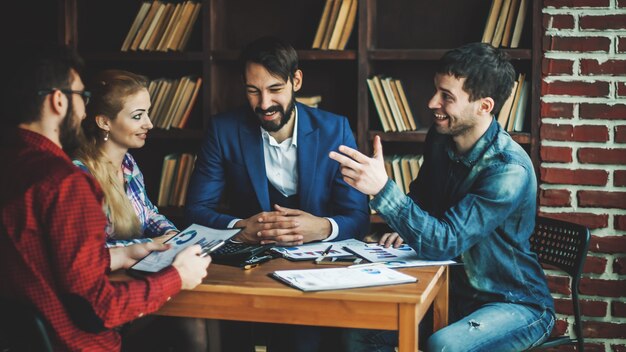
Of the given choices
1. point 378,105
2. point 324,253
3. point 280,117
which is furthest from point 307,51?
point 324,253

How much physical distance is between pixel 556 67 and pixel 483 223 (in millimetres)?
1202

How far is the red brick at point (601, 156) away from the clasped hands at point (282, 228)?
1.25m

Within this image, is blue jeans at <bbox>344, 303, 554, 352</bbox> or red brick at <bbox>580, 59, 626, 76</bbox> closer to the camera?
blue jeans at <bbox>344, 303, 554, 352</bbox>

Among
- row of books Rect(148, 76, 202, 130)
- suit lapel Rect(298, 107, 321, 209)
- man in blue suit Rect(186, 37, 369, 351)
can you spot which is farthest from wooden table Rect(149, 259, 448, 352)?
row of books Rect(148, 76, 202, 130)

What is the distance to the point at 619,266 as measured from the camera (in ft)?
9.61

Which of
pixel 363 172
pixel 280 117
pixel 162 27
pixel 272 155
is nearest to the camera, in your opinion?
pixel 363 172

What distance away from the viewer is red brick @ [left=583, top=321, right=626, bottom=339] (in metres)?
2.97

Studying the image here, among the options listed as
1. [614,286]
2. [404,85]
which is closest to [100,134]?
[404,85]

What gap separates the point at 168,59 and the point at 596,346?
2346 millimetres

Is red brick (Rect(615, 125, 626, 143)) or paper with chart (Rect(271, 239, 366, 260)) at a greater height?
red brick (Rect(615, 125, 626, 143))

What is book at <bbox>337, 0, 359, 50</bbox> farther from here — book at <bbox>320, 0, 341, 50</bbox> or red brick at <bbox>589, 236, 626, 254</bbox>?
red brick at <bbox>589, 236, 626, 254</bbox>

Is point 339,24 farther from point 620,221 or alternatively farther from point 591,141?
point 620,221

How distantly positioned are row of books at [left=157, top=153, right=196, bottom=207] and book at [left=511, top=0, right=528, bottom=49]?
5.27 feet

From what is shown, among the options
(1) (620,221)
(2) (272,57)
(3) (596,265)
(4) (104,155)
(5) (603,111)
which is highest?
(2) (272,57)
